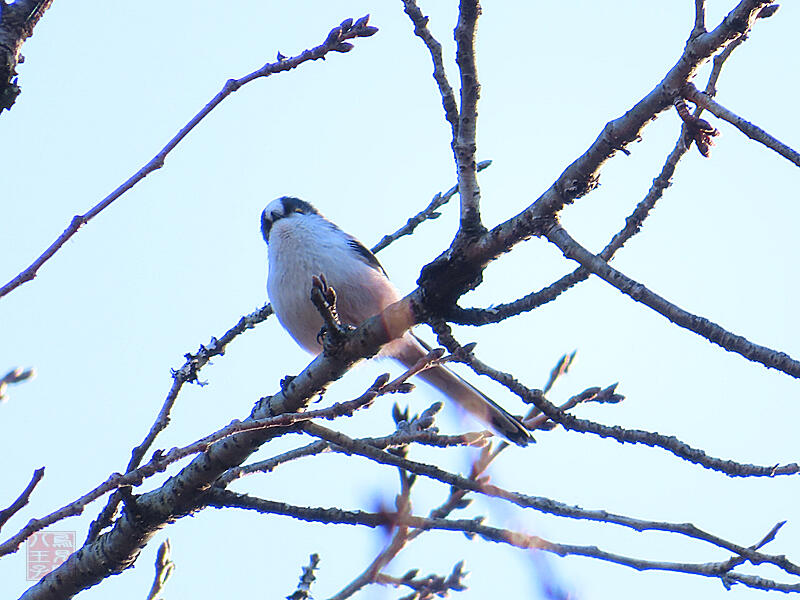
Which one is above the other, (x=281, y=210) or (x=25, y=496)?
(x=281, y=210)

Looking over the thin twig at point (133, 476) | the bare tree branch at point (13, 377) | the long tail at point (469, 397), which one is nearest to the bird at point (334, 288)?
the long tail at point (469, 397)

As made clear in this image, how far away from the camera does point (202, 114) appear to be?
A: 6.59 feet

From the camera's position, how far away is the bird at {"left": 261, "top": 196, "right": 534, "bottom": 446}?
185 inches

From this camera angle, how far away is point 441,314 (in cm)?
289

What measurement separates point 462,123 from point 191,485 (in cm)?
170

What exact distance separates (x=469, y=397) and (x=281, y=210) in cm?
191

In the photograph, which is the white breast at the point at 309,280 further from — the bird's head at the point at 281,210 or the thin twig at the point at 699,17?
the thin twig at the point at 699,17

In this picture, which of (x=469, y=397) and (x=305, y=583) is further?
(x=469, y=397)

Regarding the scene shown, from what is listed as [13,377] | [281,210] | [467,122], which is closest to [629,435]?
[467,122]

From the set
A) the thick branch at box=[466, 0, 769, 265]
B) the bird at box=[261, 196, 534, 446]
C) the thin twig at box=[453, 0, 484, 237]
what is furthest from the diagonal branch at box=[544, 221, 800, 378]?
the bird at box=[261, 196, 534, 446]

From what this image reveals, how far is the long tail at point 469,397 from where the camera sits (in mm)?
3984

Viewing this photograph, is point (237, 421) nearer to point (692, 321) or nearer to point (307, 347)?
point (692, 321)

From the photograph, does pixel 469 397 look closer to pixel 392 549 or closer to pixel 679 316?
pixel 392 549

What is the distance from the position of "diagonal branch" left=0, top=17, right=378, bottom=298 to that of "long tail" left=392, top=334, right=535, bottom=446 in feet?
5.99
